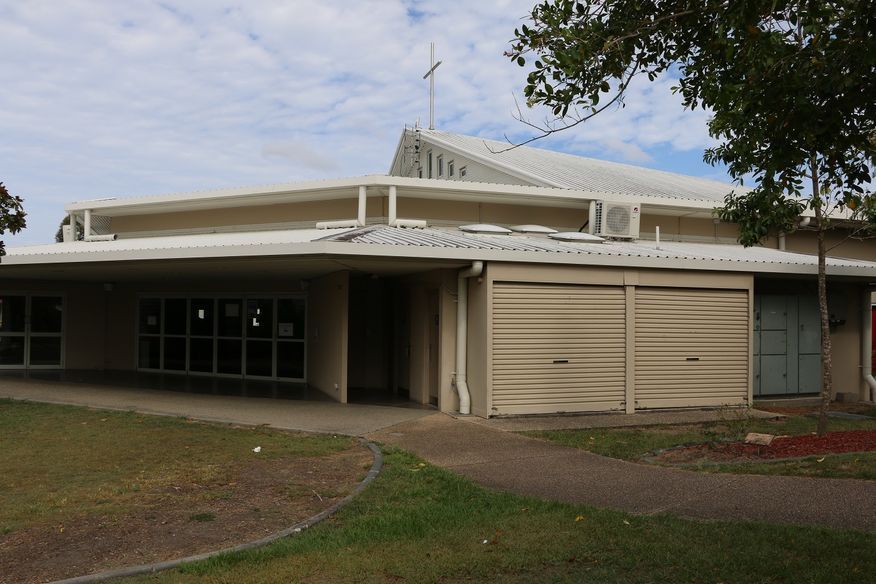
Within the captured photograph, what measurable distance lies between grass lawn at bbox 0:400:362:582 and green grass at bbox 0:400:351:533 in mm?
14

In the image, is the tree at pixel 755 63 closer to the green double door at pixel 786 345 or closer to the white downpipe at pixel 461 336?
the white downpipe at pixel 461 336

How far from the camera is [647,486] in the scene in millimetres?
7715

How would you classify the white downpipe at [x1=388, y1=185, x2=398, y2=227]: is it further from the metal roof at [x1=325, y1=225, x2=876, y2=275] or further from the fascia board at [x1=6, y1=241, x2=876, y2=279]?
the fascia board at [x1=6, y1=241, x2=876, y2=279]

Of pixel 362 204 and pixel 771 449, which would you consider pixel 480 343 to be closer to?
pixel 362 204

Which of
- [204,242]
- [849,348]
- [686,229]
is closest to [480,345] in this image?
[204,242]

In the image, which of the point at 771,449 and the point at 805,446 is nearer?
the point at 771,449

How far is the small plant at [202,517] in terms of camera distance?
657cm

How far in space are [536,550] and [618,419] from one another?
745 centimetres

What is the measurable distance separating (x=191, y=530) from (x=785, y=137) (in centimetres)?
584

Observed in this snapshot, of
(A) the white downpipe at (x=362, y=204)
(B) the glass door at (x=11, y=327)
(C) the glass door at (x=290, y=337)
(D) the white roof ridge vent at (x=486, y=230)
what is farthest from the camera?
(B) the glass door at (x=11, y=327)

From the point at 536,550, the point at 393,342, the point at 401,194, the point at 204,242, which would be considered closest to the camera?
the point at 536,550

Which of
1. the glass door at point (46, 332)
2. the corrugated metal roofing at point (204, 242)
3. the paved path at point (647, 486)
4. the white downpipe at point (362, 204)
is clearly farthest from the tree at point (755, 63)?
the glass door at point (46, 332)

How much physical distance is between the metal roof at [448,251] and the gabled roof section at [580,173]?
10.1 ft

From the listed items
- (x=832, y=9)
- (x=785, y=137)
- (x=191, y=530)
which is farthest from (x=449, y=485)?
(x=832, y=9)
